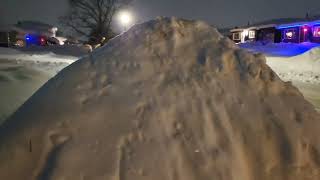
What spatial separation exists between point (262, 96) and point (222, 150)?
2.71 ft

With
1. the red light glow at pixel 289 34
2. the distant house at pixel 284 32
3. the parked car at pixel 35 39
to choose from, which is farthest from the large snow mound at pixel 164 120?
the parked car at pixel 35 39

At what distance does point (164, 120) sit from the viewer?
364 cm

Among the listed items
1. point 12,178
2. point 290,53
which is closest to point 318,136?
point 12,178

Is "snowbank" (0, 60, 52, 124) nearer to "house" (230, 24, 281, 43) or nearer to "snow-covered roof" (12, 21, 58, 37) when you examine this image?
"house" (230, 24, 281, 43)

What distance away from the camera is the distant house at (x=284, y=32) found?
40.8m

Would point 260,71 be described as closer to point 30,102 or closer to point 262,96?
point 262,96

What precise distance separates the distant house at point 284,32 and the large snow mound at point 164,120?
37.7 m

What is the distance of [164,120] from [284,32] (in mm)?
45366

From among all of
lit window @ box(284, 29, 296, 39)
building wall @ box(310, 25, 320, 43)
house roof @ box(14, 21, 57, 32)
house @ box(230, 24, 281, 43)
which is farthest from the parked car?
building wall @ box(310, 25, 320, 43)

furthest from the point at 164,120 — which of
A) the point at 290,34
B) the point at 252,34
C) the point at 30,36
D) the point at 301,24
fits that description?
the point at 30,36

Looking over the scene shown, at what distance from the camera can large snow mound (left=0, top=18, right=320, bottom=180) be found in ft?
11.1

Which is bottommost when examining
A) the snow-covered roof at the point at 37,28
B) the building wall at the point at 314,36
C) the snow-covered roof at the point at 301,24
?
the building wall at the point at 314,36

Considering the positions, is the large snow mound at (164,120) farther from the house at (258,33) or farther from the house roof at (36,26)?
the house roof at (36,26)

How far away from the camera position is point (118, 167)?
10.8ft
